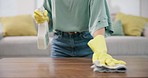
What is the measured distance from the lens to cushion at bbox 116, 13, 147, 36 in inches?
135

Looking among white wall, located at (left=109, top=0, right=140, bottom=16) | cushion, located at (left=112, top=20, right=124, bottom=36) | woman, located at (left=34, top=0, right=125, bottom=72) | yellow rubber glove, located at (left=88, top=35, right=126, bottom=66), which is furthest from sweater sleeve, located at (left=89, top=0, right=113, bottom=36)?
white wall, located at (left=109, top=0, right=140, bottom=16)

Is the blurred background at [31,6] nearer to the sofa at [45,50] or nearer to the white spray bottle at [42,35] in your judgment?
the sofa at [45,50]

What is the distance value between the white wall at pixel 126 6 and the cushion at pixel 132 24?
384 mm

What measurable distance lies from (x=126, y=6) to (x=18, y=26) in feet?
5.70

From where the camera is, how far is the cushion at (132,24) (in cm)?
342

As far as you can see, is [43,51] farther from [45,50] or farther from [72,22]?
[72,22]

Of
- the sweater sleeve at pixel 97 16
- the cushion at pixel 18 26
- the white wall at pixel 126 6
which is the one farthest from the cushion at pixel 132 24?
the sweater sleeve at pixel 97 16

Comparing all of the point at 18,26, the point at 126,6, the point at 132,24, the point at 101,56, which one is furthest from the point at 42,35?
the point at 126,6

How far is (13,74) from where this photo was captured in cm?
74

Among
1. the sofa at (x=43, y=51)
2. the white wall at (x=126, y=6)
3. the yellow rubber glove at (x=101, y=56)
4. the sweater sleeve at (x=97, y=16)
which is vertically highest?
the white wall at (x=126, y=6)

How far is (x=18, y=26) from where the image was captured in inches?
135

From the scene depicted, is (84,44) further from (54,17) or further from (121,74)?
(121,74)

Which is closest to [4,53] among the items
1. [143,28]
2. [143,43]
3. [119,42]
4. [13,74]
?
[119,42]

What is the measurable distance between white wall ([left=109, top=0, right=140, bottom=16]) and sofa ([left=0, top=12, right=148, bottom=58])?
1.09 meters
